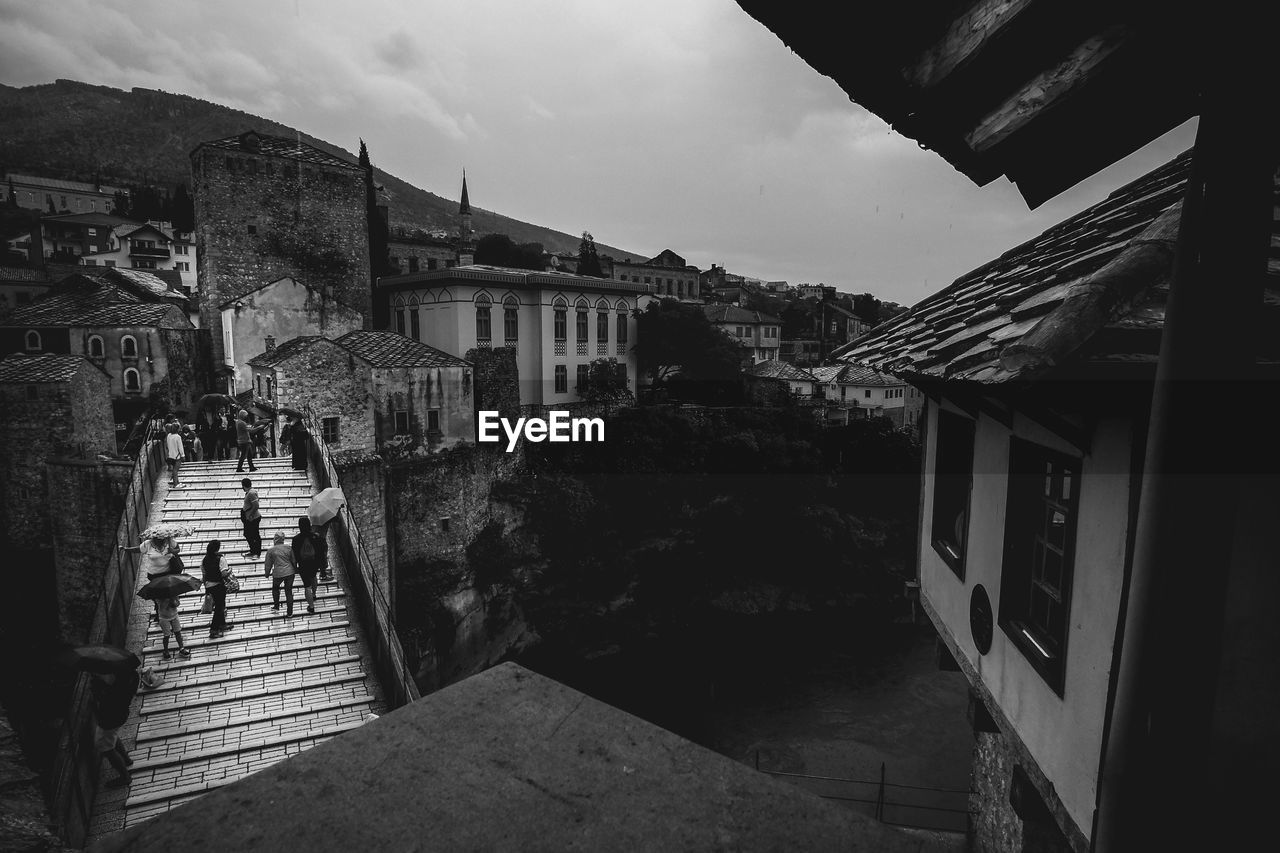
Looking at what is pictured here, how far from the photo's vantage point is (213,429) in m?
16.5

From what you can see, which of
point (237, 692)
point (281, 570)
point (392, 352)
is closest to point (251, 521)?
point (281, 570)

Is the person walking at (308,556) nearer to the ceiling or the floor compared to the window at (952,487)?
nearer to the floor

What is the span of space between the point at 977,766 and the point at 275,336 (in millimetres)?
28475

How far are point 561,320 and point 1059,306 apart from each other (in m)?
33.6

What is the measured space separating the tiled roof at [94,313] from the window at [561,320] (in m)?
16.4

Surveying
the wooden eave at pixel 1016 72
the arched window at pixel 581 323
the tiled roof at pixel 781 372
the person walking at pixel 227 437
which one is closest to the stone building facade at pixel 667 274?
the tiled roof at pixel 781 372

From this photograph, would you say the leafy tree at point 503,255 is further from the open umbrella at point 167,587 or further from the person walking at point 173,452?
the open umbrella at point 167,587

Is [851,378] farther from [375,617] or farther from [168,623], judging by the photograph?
[168,623]

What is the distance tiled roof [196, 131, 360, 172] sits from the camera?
2902 centimetres

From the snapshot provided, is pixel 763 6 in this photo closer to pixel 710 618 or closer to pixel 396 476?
pixel 396 476

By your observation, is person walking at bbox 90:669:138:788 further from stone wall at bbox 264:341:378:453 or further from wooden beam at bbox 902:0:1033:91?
stone wall at bbox 264:341:378:453

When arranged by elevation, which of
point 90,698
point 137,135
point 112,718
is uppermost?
point 137,135

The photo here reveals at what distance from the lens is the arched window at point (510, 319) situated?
33500 millimetres

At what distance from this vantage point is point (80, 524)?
20.3 m
